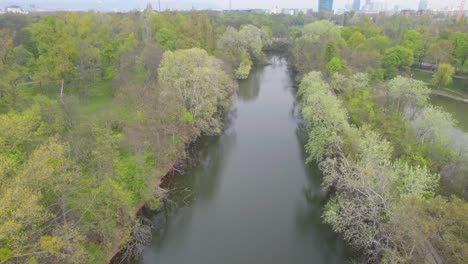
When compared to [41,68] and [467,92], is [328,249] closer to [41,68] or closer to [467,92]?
[41,68]

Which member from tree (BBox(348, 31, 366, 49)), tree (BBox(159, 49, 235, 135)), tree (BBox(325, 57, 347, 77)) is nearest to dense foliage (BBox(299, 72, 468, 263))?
tree (BBox(325, 57, 347, 77))

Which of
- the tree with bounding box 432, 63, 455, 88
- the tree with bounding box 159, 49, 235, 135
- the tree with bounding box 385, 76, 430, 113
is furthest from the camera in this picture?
the tree with bounding box 432, 63, 455, 88

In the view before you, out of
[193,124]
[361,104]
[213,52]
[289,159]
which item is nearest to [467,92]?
[361,104]

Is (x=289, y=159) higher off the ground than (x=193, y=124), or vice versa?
(x=193, y=124)

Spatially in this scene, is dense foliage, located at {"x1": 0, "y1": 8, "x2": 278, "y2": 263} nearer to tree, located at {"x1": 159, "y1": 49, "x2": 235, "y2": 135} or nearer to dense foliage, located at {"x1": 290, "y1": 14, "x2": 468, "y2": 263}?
tree, located at {"x1": 159, "y1": 49, "x2": 235, "y2": 135}

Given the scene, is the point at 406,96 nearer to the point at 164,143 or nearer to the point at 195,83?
the point at 195,83

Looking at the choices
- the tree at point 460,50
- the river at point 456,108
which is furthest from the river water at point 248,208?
the tree at point 460,50
